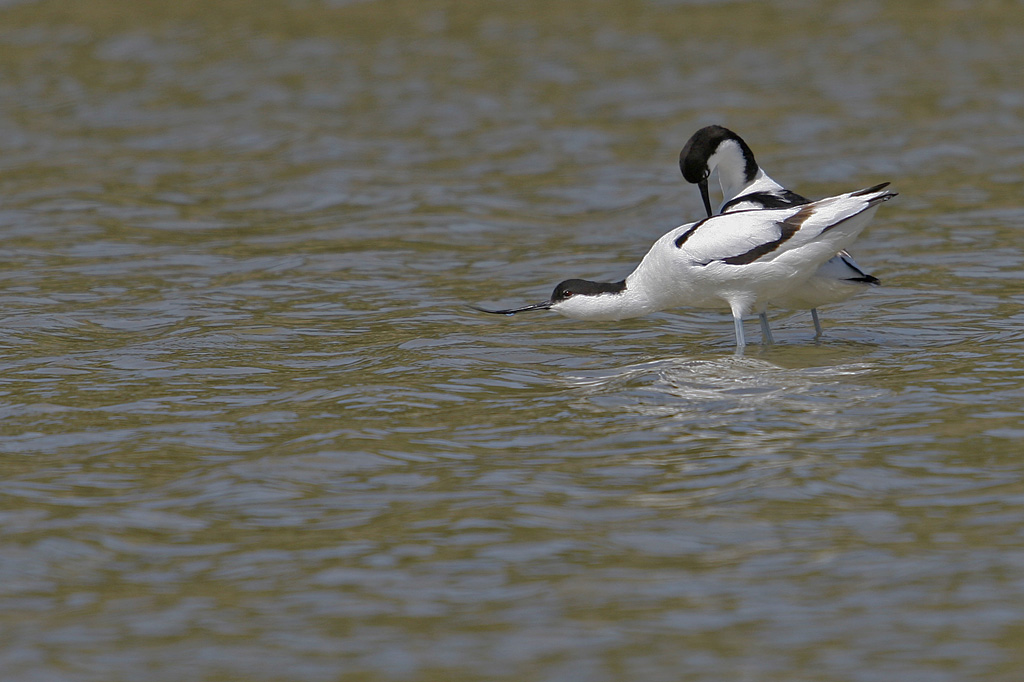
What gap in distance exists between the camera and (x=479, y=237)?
12641 millimetres

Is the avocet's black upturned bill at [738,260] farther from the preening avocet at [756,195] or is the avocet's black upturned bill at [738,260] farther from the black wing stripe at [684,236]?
the preening avocet at [756,195]

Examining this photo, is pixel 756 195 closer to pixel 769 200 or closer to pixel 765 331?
pixel 769 200

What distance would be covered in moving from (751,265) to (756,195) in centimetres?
90

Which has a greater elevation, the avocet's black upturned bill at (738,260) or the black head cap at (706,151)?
the black head cap at (706,151)

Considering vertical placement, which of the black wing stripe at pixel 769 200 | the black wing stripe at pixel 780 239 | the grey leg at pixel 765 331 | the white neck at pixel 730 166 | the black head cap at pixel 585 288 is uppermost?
the white neck at pixel 730 166

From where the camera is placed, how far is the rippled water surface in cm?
489

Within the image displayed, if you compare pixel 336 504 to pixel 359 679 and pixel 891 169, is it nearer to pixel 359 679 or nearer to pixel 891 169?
pixel 359 679

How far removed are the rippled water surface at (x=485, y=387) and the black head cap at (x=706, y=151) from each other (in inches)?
44.9

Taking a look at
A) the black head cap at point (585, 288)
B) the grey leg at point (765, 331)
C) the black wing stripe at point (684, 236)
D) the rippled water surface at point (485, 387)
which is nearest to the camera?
the rippled water surface at point (485, 387)

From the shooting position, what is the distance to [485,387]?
7.95 metres

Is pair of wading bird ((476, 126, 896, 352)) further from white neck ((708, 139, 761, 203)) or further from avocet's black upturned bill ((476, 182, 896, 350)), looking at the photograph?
white neck ((708, 139, 761, 203))

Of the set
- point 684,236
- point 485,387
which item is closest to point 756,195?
point 684,236

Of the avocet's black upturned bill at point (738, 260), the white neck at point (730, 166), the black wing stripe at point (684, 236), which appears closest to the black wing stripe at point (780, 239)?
the avocet's black upturned bill at point (738, 260)

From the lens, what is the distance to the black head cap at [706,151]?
9609mm
